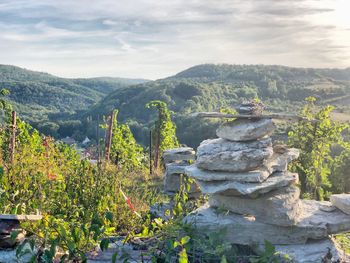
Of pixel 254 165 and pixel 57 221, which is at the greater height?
pixel 254 165

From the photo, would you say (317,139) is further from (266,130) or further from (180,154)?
(266,130)

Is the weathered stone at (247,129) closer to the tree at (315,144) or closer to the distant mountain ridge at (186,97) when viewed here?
the tree at (315,144)

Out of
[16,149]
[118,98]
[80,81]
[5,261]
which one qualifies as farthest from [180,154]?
[80,81]

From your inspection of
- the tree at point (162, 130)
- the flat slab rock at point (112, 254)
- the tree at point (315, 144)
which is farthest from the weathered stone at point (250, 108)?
the tree at point (162, 130)

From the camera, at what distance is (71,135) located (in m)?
75.8

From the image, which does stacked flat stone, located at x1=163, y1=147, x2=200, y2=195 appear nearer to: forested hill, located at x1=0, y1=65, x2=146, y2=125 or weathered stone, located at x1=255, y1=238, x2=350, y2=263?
weathered stone, located at x1=255, y1=238, x2=350, y2=263

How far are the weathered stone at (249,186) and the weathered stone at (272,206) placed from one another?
11cm

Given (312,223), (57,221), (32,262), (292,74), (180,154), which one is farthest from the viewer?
(292,74)

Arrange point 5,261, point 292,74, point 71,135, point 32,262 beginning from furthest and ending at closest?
point 292,74, point 71,135, point 5,261, point 32,262

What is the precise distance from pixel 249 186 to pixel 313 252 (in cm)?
123

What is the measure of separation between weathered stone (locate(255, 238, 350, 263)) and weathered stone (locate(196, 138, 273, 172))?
1.17 metres

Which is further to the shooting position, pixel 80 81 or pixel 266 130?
pixel 80 81

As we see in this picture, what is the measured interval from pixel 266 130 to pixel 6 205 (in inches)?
157

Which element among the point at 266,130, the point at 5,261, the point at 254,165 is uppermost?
the point at 266,130
